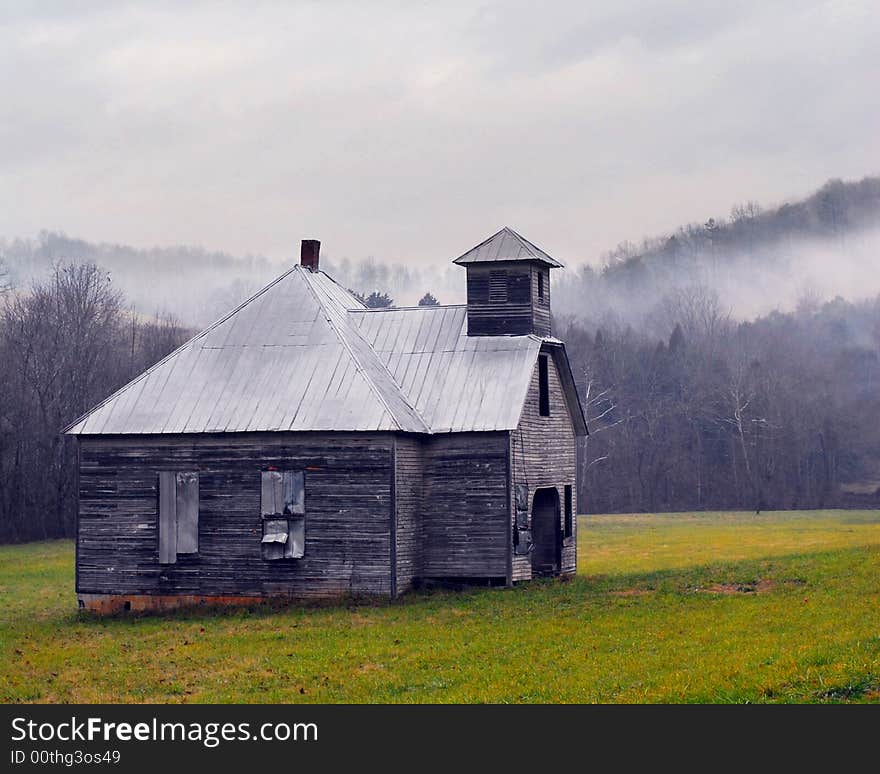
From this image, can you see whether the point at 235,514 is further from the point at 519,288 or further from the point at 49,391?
the point at 49,391

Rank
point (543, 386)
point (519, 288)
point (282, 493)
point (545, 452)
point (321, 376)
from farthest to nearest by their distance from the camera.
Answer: point (543, 386), point (519, 288), point (545, 452), point (321, 376), point (282, 493)

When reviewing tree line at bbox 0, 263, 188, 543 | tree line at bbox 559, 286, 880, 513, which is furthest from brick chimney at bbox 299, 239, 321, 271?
tree line at bbox 559, 286, 880, 513

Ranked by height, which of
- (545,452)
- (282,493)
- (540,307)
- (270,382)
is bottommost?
(282,493)

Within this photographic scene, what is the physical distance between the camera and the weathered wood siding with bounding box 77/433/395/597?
104 feet

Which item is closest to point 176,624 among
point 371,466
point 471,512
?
point 371,466

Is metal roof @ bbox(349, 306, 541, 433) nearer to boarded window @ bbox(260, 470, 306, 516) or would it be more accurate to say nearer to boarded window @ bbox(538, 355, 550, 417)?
boarded window @ bbox(538, 355, 550, 417)

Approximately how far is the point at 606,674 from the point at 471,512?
13.7 meters

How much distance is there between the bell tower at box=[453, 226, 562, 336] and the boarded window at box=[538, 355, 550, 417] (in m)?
0.87

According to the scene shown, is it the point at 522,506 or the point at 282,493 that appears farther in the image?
the point at 522,506

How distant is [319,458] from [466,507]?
4.24 meters

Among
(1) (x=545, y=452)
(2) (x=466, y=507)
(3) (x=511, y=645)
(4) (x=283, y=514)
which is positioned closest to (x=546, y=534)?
(1) (x=545, y=452)

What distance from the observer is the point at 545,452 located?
119 ft
